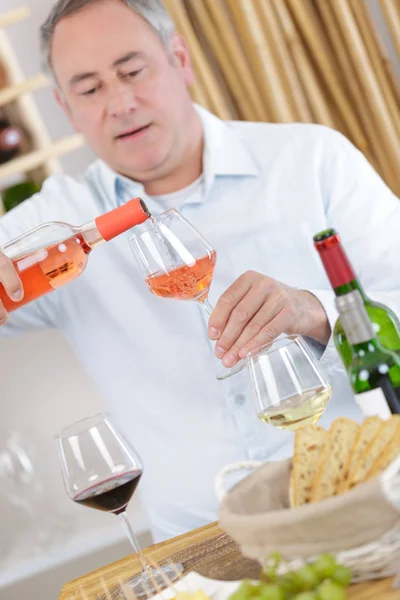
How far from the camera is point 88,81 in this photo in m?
1.69

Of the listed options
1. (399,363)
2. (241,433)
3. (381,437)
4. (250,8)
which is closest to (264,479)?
(381,437)

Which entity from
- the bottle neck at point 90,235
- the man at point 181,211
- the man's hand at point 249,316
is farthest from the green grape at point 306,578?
the man at point 181,211

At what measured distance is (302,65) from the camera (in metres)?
2.36

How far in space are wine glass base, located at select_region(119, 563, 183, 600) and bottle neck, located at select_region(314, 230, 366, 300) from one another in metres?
0.38

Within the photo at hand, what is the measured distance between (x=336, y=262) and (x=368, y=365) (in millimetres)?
131

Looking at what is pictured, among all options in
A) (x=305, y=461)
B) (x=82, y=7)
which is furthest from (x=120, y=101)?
(x=305, y=461)

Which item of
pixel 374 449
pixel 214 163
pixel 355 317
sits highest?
pixel 214 163

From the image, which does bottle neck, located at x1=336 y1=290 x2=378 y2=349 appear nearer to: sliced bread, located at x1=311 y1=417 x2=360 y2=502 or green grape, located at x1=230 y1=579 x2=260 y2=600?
sliced bread, located at x1=311 y1=417 x2=360 y2=502

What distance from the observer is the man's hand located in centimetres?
114

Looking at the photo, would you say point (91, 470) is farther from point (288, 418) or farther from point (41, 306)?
point (41, 306)

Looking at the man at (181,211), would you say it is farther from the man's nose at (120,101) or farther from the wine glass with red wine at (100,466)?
the wine glass with red wine at (100,466)

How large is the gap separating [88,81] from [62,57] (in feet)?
0.28

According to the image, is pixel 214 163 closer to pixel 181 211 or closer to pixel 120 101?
pixel 181 211

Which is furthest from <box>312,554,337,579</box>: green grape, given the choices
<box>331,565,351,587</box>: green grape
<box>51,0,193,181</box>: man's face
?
<box>51,0,193,181</box>: man's face
